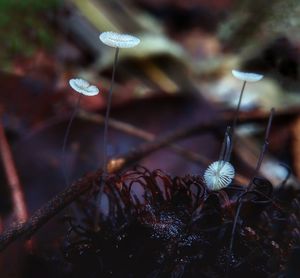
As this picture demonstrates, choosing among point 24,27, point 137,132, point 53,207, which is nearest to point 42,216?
point 53,207

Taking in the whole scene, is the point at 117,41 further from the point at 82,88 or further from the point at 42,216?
the point at 42,216

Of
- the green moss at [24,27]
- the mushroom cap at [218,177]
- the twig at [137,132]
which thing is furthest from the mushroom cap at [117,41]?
the green moss at [24,27]

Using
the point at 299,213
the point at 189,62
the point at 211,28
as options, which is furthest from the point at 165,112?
the point at 211,28

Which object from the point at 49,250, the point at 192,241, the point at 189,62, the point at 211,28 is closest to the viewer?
the point at 192,241

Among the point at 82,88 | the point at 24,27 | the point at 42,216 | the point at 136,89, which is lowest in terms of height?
the point at 42,216

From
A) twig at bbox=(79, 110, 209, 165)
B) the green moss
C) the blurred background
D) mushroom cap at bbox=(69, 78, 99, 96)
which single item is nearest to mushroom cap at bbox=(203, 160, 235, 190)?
mushroom cap at bbox=(69, 78, 99, 96)

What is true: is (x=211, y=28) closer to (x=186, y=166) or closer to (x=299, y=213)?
(x=186, y=166)
